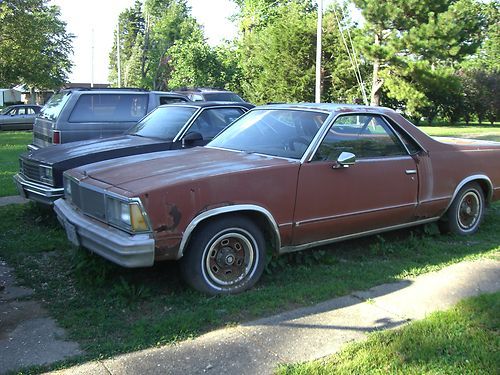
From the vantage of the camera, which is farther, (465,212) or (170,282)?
(465,212)

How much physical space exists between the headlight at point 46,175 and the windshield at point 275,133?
2036 mm

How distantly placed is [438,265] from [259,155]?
204 cm

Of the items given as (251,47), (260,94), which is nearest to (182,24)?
(251,47)

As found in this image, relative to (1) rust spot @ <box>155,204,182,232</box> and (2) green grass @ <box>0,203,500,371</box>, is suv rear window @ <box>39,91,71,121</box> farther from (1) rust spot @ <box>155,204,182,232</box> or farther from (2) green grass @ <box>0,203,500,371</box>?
(1) rust spot @ <box>155,204,182,232</box>

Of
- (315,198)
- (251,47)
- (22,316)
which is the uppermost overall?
(251,47)

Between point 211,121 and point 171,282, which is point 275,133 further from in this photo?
point 211,121

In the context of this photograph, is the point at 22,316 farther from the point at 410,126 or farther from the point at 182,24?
the point at 182,24

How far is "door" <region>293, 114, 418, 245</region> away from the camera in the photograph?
15.2ft

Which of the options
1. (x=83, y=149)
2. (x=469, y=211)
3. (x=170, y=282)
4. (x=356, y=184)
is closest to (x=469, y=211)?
(x=469, y=211)

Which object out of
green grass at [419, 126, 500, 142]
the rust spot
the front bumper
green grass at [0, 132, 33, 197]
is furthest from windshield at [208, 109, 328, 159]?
green grass at [419, 126, 500, 142]

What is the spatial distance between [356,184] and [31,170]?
407 cm

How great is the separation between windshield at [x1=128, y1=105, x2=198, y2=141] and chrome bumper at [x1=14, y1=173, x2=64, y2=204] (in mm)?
A: 1602

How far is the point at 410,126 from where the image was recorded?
A: 18.6ft

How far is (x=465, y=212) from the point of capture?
624cm
